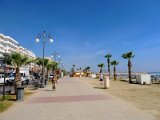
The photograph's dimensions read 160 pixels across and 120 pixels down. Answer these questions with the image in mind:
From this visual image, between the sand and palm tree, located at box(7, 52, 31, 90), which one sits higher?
palm tree, located at box(7, 52, 31, 90)

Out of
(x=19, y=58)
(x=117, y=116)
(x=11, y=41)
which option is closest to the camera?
(x=117, y=116)

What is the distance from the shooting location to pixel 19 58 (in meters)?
22.2

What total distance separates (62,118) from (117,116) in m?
2.01

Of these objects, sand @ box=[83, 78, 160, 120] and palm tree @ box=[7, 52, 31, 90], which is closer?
sand @ box=[83, 78, 160, 120]

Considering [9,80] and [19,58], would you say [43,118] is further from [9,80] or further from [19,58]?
[9,80]

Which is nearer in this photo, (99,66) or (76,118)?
(76,118)

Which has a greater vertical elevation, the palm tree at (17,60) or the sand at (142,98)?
the palm tree at (17,60)

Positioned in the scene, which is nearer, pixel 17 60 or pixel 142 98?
pixel 142 98

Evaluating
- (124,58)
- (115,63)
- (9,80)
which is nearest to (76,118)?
(9,80)

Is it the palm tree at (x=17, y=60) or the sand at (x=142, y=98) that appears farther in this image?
the palm tree at (x=17, y=60)

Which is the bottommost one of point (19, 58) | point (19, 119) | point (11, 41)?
point (19, 119)

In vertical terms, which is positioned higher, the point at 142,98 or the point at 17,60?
the point at 17,60

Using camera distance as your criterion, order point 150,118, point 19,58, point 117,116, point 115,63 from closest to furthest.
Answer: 1. point 150,118
2. point 117,116
3. point 19,58
4. point 115,63

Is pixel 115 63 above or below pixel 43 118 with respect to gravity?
above
